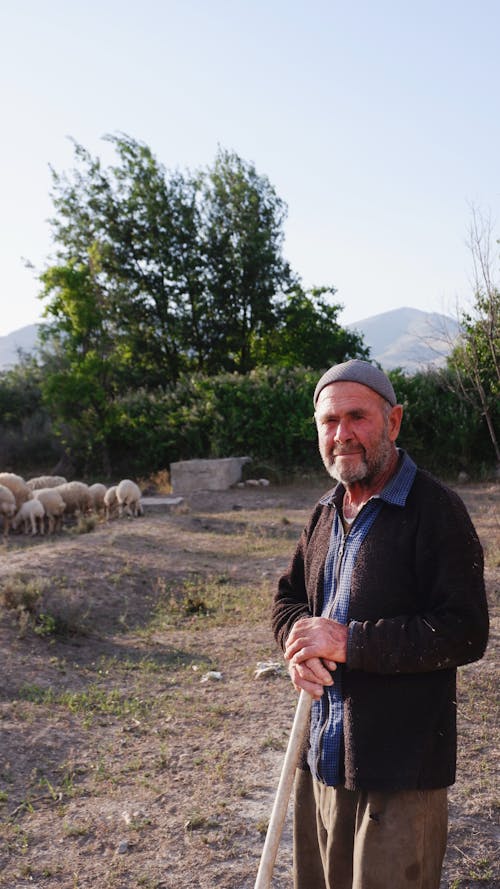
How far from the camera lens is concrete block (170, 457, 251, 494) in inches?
729

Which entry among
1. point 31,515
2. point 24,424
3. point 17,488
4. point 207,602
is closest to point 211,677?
point 207,602

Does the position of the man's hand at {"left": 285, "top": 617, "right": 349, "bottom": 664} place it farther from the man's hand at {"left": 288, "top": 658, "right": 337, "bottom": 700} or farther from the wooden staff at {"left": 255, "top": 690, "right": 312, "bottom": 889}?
the wooden staff at {"left": 255, "top": 690, "right": 312, "bottom": 889}

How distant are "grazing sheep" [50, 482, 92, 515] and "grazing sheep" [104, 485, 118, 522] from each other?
35 cm

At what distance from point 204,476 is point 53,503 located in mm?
5338

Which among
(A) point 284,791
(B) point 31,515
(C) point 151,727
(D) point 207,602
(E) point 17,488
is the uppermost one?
(E) point 17,488

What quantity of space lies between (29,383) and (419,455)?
1551 cm

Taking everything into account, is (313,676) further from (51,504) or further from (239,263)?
(239,263)

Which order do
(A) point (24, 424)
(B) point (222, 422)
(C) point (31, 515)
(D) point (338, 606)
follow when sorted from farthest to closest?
1. (A) point (24, 424)
2. (B) point (222, 422)
3. (C) point (31, 515)
4. (D) point (338, 606)

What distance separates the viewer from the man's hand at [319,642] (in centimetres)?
231

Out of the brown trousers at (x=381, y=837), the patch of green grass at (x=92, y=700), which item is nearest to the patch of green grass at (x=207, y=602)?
the patch of green grass at (x=92, y=700)

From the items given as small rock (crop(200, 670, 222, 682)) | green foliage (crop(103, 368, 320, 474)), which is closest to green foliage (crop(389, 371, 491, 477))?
green foliage (crop(103, 368, 320, 474))

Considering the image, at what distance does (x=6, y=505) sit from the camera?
13445 mm

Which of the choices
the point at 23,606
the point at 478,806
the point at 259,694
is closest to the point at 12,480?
the point at 23,606

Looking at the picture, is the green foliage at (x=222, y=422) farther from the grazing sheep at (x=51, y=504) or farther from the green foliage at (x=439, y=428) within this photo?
the grazing sheep at (x=51, y=504)
